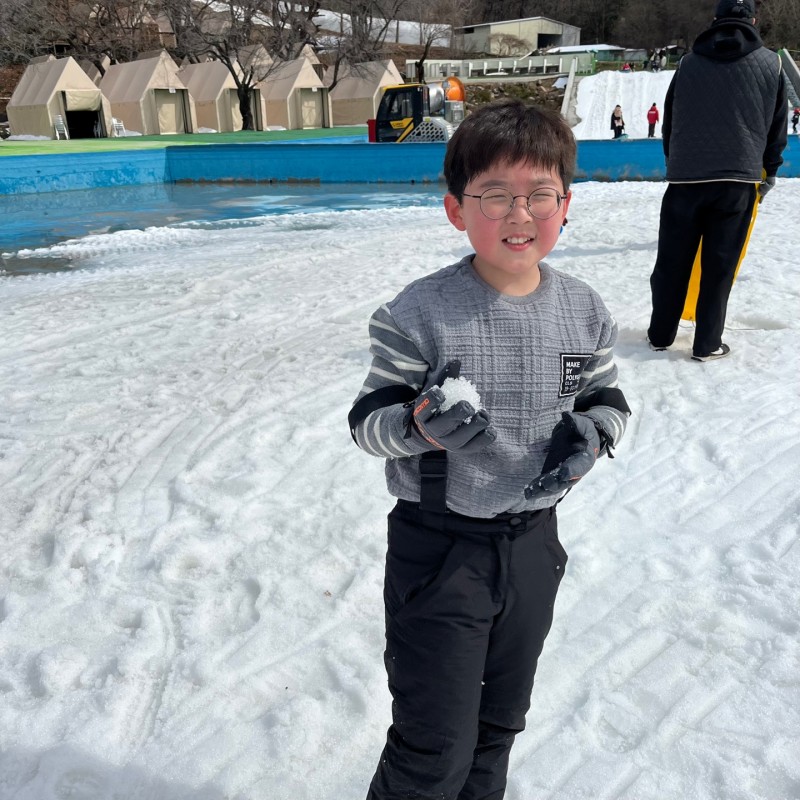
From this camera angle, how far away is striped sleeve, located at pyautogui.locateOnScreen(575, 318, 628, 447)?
1.50 meters

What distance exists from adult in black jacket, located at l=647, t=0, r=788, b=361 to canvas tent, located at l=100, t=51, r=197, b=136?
31.2 m

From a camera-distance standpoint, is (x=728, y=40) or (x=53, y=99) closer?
(x=728, y=40)

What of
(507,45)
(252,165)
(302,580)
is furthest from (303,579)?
(507,45)

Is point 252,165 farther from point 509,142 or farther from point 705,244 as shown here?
point 509,142

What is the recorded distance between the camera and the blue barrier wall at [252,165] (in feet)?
51.8

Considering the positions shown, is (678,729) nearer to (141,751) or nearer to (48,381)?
(141,751)

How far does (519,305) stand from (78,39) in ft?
143

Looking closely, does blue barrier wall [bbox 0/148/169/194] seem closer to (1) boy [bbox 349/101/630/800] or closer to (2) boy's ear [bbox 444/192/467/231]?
(2) boy's ear [bbox 444/192/467/231]

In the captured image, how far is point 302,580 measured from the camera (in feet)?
8.41

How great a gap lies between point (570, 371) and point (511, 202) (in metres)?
0.36

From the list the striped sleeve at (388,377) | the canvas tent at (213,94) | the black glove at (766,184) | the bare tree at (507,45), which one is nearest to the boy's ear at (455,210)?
the striped sleeve at (388,377)

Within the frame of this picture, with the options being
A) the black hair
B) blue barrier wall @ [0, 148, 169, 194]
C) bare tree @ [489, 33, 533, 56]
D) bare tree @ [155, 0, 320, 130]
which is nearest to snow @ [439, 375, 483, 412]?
the black hair

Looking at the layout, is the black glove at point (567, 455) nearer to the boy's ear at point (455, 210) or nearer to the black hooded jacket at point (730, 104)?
the boy's ear at point (455, 210)

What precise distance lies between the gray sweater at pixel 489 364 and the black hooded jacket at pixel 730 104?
3.00m
